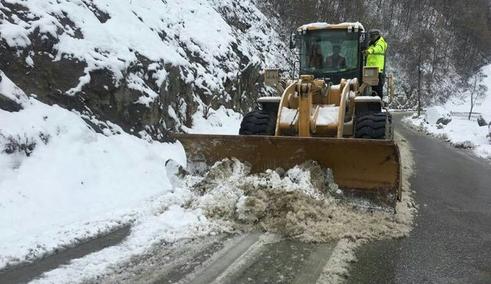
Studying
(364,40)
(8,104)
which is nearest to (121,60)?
(8,104)

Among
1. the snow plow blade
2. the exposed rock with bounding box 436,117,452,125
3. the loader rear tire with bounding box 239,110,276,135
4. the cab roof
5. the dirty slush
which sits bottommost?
the exposed rock with bounding box 436,117,452,125

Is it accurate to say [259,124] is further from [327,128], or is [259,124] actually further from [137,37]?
[137,37]

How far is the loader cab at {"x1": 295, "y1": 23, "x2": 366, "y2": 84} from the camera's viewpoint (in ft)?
29.8

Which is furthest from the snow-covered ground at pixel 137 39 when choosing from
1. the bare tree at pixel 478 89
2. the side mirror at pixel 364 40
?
the bare tree at pixel 478 89

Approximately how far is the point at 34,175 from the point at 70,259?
7.62 ft

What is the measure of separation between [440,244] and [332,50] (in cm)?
469

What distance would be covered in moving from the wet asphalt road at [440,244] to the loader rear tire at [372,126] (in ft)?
4.06

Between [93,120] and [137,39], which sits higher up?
[137,39]

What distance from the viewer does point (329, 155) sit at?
6.37 meters

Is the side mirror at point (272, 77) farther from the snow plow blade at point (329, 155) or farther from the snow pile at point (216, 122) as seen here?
the snow pile at point (216, 122)

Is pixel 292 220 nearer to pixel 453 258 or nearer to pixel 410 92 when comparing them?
pixel 453 258

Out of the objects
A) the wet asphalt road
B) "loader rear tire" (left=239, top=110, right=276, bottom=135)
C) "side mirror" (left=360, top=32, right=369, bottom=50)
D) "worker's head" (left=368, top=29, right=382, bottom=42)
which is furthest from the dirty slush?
"worker's head" (left=368, top=29, right=382, bottom=42)

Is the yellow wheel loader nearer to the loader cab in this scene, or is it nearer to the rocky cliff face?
the loader cab

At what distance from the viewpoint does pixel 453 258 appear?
513 centimetres
